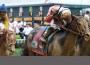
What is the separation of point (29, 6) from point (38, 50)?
45.1 feet

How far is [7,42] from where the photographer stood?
8.72 m

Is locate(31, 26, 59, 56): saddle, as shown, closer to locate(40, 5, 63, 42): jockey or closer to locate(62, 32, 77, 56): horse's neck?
locate(40, 5, 63, 42): jockey

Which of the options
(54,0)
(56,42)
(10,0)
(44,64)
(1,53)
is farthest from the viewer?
(10,0)

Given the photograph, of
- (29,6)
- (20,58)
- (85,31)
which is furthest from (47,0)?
(20,58)

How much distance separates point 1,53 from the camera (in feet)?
29.3

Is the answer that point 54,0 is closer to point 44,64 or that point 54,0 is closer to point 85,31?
point 85,31

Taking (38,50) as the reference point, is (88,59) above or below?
above

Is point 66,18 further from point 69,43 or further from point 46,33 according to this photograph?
point 46,33

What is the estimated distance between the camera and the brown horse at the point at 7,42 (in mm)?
8688

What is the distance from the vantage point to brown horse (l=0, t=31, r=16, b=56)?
869 centimetres

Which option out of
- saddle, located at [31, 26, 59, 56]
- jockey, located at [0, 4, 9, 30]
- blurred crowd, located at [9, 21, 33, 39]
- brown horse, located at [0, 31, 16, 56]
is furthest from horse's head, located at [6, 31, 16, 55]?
blurred crowd, located at [9, 21, 33, 39]

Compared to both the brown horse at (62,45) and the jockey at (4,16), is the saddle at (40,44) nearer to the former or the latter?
the brown horse at (62,45)

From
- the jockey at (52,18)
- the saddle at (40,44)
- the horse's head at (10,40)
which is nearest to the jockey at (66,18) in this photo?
the jockey at (52,18)

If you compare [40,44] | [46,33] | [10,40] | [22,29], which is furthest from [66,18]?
[22,29]
